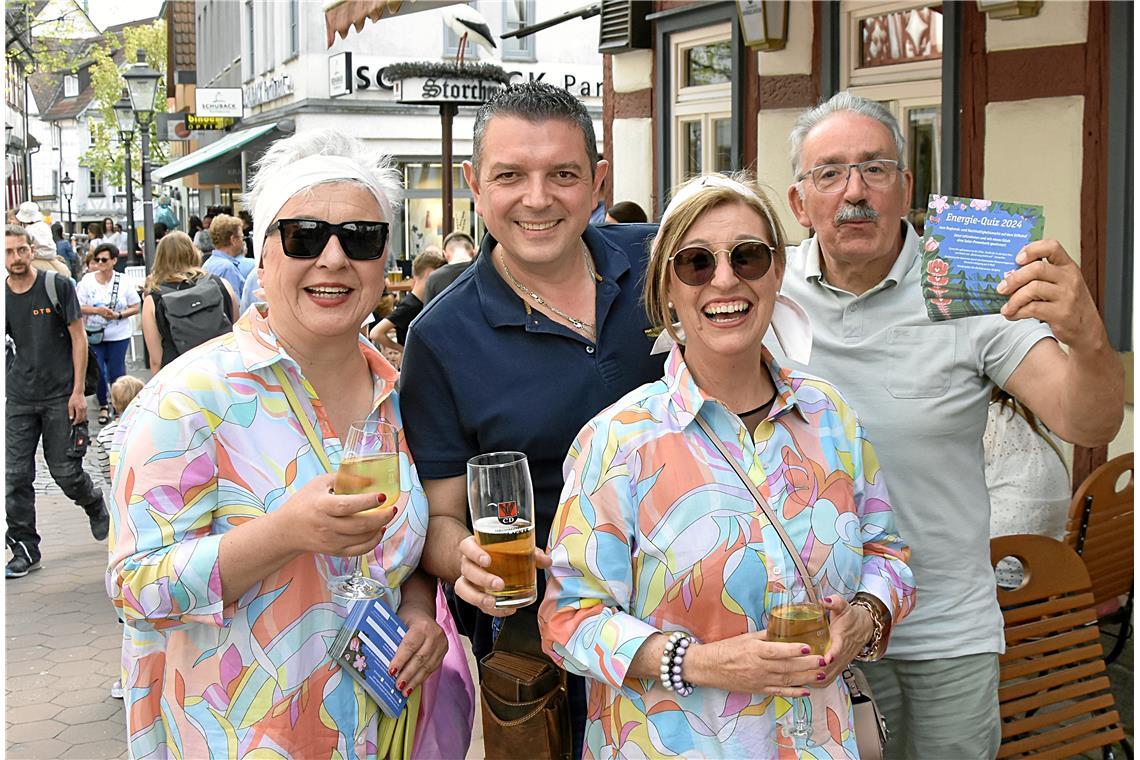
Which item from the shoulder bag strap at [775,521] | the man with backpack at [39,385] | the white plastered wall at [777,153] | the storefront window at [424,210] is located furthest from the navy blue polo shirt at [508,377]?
the storefront window at [424,210]

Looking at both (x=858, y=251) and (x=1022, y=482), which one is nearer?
(x=858, y=251)

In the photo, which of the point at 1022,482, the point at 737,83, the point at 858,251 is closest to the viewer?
the point at 858,251

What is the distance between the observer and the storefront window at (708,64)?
9000 millimetres

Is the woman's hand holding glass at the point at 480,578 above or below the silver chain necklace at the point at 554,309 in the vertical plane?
below

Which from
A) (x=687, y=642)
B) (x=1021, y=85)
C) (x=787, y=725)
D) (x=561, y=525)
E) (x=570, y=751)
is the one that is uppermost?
(x=1021, y=85)

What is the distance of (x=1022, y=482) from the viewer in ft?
13.1

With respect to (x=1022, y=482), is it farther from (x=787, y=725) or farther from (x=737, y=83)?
(x=737, y=83)

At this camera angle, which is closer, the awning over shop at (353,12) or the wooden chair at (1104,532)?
the wooden chair at (1104,532)

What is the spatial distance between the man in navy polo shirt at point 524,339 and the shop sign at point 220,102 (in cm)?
2263

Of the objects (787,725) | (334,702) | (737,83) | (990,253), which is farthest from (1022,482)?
(737,83)

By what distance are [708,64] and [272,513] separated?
7833 millimetres

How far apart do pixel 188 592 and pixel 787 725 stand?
113cm

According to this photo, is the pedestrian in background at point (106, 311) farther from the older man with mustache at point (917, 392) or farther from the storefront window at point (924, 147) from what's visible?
the older man with mustache at point (917, 392)

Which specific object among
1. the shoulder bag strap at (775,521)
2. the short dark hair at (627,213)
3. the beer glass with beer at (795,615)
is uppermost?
the short dark hair at (627,213)
